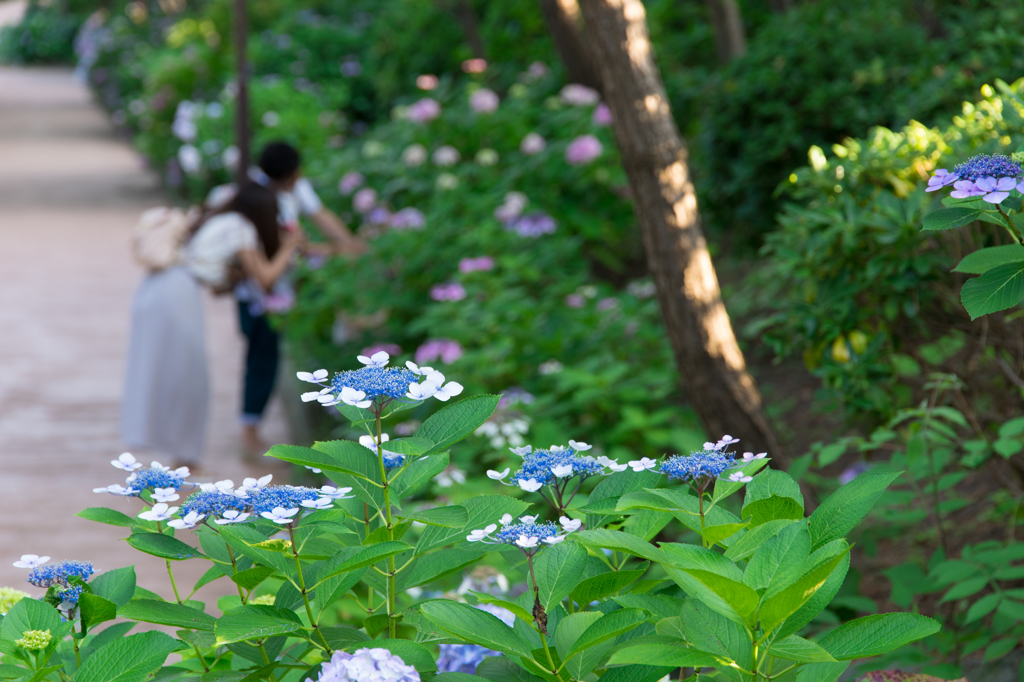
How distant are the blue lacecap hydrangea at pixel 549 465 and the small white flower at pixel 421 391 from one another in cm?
16

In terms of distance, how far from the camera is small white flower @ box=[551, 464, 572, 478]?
122 centimetres

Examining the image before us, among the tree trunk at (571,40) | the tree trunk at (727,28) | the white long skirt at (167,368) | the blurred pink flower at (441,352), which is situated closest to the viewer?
the blurred pink flower at (441,352)

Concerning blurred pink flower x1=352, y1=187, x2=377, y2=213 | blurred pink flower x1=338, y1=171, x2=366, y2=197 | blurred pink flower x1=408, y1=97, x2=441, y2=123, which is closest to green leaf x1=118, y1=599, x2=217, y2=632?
blurred pink flower x1=352, y1=187, x2=377, y2=213

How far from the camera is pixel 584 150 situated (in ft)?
19.1

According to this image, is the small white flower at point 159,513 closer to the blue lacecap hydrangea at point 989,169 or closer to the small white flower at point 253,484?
the small white flower at point 253,484

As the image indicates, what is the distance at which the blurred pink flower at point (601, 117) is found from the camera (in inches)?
241

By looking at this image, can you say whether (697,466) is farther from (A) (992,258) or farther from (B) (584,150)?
(B) (584,150)

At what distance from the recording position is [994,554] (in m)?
2.12

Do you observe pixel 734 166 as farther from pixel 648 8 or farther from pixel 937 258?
pixel 648 8

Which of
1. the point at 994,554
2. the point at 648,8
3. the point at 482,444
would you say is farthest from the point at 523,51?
the point at 994,554

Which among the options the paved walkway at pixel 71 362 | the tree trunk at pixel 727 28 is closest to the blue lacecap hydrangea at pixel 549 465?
the paved walkway at pixel 71 362

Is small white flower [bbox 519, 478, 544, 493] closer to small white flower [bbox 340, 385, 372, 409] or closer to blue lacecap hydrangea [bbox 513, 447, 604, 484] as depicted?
blue lacecap hydrangea [bbox 513, 447, 604, 484]

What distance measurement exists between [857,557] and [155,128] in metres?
13.6

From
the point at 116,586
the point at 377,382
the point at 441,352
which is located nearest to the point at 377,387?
the point at 377,382
